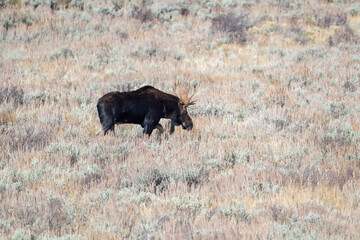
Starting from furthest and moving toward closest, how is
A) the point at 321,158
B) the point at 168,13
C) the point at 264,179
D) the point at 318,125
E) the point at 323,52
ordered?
1. the point at 168,13
2. the point at 323,52
3. the point at 318,125
4. the point at 321,158
5. the point at 264,179

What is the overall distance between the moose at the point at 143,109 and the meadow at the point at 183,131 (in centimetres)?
27

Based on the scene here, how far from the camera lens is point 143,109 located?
8398 mm

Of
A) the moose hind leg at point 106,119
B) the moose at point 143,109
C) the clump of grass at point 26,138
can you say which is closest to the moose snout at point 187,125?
the moose at point 143,109

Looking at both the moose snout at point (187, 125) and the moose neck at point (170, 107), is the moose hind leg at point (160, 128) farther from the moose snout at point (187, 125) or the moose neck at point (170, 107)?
the moose snout at point (187, 125)

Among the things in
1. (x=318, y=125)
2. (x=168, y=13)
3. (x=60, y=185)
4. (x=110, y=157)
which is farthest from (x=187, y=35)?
(x=60, y=185)

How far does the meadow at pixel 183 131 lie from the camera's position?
17.0 ft

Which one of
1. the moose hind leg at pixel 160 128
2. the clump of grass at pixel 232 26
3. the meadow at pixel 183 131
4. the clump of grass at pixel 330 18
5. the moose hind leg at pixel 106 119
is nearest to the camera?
the meadow at pixel 183 131

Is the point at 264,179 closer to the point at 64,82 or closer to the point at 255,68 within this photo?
the point at 64,82

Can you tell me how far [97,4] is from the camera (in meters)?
21.3

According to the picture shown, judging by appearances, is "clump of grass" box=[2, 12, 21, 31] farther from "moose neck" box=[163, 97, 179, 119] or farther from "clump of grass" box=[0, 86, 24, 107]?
"moose neck" box=[163, 97, 179, 119]

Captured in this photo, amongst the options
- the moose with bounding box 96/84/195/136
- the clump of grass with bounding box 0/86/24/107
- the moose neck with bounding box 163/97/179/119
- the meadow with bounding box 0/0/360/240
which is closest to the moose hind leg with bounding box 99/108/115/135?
the moose with bounding box 96/84/195/136

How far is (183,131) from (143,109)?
1.13 meters

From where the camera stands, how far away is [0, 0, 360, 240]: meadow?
5.17m

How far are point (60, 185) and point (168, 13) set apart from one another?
51.4ft
